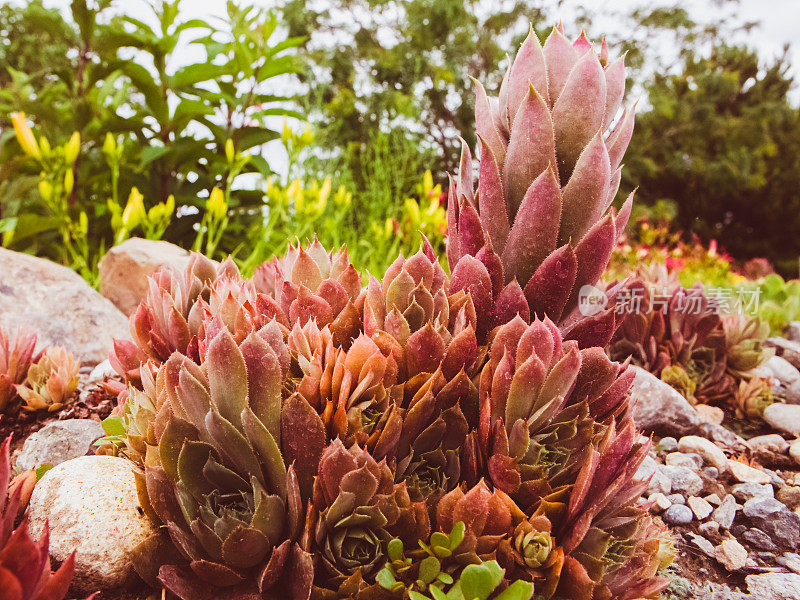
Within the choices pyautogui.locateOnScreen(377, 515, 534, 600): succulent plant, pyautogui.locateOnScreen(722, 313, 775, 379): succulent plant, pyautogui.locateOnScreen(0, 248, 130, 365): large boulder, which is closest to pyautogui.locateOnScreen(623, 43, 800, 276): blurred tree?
pyautogui.locateOnScreen(722, 313, 775, 379): succulent plant

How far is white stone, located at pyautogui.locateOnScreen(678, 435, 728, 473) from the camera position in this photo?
2.39 m

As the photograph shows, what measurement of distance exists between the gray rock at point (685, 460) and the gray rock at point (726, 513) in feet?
0.68

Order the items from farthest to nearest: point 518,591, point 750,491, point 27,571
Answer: point 750,491, point 518,591, point 27,571

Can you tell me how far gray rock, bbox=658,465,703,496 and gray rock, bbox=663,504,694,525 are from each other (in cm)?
13

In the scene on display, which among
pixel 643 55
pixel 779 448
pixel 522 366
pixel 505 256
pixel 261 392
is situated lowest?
pixel 779 448

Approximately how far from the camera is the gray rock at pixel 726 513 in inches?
80.4

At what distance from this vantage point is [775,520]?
2.04 metres

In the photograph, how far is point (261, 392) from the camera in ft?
3.40

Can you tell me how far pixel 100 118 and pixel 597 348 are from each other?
385 cm

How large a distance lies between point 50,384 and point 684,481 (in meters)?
2.23

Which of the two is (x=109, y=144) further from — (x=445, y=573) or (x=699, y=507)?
(x=699, y=507)

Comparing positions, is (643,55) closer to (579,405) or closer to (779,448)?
(779,448)

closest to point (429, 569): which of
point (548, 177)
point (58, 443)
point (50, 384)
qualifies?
point (548, 177)

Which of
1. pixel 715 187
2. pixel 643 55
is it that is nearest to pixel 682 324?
pixel 643 55
